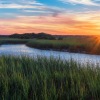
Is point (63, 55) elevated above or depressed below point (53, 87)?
below

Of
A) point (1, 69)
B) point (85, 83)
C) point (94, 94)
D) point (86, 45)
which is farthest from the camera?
point (86, 45)

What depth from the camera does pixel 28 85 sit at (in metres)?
8.70

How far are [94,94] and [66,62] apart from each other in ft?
14.7

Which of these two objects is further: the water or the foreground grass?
the water

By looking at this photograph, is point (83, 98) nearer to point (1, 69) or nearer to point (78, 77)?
point (78, 77)

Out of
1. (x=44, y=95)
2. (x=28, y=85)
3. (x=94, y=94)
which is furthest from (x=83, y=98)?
(x=28, y=85)

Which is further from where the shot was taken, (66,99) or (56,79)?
(56,79)

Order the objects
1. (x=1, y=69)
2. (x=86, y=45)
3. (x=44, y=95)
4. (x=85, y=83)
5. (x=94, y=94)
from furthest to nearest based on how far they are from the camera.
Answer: (x=86, y=45) → (x=1, y=69) → (x=85, y=83) → (x=94, y=94) → (x=44, y=95)

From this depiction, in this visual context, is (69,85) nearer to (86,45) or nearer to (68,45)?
(86,45)

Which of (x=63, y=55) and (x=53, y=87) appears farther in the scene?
(x=63, y=55)

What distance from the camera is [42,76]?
9.66 metres

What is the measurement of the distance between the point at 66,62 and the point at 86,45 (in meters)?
21.7

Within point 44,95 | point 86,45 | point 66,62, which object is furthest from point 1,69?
point 86,45

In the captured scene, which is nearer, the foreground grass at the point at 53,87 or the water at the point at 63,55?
the foreground grass at the point at 53,87
